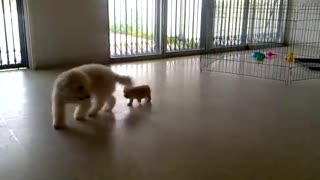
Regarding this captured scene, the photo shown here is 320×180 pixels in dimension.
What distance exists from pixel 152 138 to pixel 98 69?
30.5 inches

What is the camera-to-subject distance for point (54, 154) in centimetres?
237

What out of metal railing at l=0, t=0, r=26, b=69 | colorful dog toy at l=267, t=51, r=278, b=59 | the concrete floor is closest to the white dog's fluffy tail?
the concrete floor

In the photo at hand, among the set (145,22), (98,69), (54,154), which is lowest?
(54,154)

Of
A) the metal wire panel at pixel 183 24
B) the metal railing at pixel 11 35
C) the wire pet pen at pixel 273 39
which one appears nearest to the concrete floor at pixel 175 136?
the metal railing at pixel 11 35

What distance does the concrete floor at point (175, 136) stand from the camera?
7.18 feet

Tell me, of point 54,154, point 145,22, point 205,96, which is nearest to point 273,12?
point 145,22

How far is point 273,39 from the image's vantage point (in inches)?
259

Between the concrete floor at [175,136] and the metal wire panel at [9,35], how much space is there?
68cm

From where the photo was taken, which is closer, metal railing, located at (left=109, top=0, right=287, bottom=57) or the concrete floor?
the concrete floor

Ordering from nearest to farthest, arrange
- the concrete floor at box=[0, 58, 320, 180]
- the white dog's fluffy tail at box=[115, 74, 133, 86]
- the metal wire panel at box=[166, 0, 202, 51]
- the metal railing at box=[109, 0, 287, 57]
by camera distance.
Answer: the concrete floor at box=[0, 58, 320, 180]
the white dog's fluffy tail at box=[115, 74, 133, 86]
the metal railing at box=[109, 0, 287, 57]
the metal wire panel at box=[166, 0, 202, 51]

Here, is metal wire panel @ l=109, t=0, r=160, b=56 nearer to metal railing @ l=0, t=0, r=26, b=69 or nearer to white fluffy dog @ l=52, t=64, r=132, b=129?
metal railing @ l=0, t=0, r=26, b=69

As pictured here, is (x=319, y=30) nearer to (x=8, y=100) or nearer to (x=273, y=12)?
(x=273, y=12)

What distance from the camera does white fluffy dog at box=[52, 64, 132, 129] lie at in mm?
2672

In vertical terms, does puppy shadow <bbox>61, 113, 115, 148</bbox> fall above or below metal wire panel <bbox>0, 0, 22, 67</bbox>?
below
